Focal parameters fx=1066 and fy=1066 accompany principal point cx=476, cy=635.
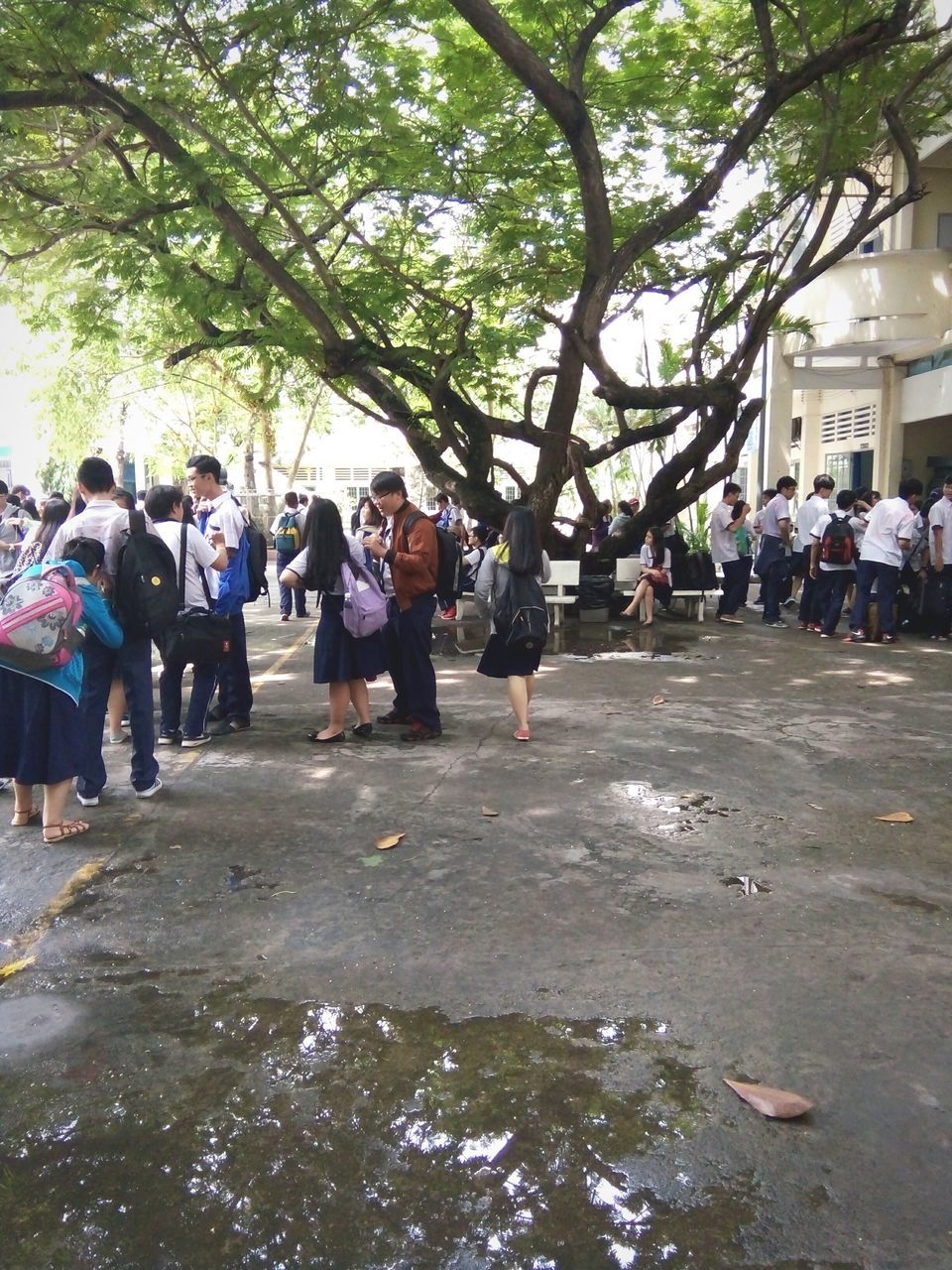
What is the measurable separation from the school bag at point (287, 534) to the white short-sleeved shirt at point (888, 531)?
6.94 metres

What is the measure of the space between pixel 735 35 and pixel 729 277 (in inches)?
145

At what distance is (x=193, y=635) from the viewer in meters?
6.64

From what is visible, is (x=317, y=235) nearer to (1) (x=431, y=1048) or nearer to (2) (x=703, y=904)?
(2) (x=703, y=904)

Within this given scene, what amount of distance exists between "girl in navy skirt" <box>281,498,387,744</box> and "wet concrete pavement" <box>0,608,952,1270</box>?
2.60 feet

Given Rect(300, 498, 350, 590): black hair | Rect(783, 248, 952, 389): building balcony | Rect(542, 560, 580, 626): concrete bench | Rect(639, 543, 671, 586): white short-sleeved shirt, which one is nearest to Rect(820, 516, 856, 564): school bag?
Rect(639, 543, 671, 586): white short-sleeved shirt

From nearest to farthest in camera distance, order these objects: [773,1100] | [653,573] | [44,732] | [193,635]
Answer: [773,1100]
[44,732]
[193,635]
[653,573]

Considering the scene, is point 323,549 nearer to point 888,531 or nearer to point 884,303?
point 888,531

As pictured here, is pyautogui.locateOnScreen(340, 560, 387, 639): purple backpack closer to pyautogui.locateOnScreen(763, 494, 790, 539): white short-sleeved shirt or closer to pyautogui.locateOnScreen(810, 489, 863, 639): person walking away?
pyautogui.locateOnScreen(810, 489, 863, 639): person walking away

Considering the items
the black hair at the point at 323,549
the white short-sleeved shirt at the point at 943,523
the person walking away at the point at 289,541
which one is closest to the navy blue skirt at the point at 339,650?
the black hair at the point at 323,549

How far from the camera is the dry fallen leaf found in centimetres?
290

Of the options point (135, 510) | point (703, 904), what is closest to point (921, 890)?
point (703, 904)

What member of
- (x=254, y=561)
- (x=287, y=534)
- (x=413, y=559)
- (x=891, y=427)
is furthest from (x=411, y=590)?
(x=891, y=427)

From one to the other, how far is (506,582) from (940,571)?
6.61 meters

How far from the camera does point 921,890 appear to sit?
4.54m
